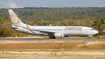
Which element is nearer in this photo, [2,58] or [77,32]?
[2,58]

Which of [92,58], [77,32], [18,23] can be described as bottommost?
[92,58]

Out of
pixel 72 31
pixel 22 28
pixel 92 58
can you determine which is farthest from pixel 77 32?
pixel 92 58

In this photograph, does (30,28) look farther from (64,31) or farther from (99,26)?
(99,26)

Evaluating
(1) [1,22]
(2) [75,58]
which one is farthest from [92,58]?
(1) [1,22]

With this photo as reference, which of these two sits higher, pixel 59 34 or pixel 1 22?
pixel 1 22

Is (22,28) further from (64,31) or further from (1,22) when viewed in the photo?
(1,22)

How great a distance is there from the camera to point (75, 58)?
1858 cm

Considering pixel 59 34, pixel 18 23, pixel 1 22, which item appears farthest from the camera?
pixel 1 22

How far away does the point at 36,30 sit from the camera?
1738 inches

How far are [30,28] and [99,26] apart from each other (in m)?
32.9

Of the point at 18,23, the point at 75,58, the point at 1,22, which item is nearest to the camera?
the point at 75,58

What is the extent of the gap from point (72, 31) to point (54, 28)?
4.81 m

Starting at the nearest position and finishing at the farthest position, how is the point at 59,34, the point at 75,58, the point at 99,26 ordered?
the point at 75,58
the point at 59,34
the point at 99,26

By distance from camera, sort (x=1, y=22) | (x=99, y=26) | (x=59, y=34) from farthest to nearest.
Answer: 1. (x=99, y=26)
2. (x=1, y=22)
3. (x=59, y=34)
